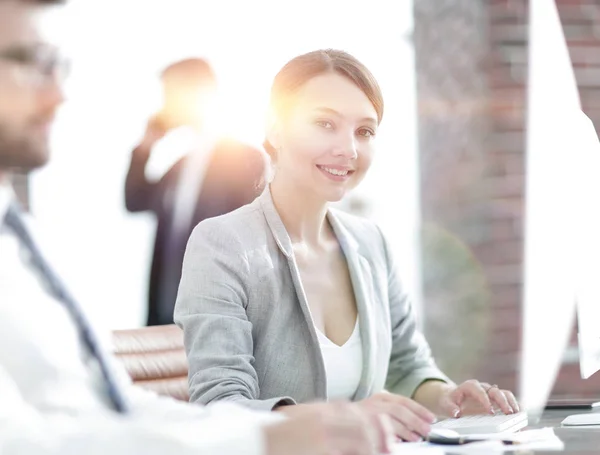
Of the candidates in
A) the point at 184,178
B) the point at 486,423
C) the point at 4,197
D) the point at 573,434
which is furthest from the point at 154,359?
the point at 4,197

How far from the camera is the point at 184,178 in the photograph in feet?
10.4

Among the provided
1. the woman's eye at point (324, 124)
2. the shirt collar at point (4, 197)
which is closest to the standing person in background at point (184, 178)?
the woman's eye at point (324, 124)

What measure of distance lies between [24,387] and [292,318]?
35.1 inches

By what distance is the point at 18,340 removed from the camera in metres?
0.81

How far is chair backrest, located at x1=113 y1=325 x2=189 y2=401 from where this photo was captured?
213cm

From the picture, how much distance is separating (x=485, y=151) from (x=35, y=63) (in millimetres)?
2528

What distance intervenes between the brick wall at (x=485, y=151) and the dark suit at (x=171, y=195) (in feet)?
2.58

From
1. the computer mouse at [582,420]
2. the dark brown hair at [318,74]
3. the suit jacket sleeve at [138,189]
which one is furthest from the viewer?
the suit jacket sleeve at [138,189]

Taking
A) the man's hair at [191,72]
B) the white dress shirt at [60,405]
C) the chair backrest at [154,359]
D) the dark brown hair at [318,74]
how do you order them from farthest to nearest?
the man's hair at [191,72] → the chair backrest at [154,359] → the dark brown hair at [318,74] → the white dress shirt at [60,405]

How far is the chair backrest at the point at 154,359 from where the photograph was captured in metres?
2.13

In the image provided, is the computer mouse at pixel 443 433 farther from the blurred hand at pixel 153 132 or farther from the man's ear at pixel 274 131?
the blurred hand at pixel 153 132

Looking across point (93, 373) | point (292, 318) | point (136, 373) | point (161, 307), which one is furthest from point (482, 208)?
point (93, 373)

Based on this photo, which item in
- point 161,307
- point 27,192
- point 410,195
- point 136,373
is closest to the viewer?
point 136,373

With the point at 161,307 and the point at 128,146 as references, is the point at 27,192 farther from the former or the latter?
the point at 161,307
